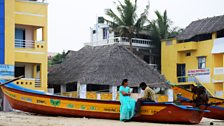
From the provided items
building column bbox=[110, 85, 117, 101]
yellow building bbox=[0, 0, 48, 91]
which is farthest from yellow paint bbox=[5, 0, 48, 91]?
building column bbox=[110, 85, 117, 101]

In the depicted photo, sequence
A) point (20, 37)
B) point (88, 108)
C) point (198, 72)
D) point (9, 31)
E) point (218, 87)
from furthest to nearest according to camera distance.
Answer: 1. point (198, 72)
2. point (218, 87)
3. point (20, 37)
4. point (9, 31)
5. point (88, 108)

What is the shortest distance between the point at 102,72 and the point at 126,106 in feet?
44.0

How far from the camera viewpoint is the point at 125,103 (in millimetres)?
14297

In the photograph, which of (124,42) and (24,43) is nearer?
(24,43)

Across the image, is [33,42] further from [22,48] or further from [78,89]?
[78,89]

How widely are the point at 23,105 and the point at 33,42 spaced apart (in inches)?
301

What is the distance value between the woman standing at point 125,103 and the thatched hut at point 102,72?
1180cm

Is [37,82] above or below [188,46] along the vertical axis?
below

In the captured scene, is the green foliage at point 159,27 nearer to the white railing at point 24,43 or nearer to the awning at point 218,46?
the awning at point 218,46

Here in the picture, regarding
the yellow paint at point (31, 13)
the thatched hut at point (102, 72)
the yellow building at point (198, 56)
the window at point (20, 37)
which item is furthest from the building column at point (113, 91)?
the yellow building at point (198, 56)

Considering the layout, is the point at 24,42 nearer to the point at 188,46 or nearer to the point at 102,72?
the point at 102,72

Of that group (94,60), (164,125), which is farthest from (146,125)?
(94,60)

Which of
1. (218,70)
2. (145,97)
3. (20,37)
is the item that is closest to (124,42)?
(218,70)

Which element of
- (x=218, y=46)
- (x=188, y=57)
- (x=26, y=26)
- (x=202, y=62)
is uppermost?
(x=26, y=26)
